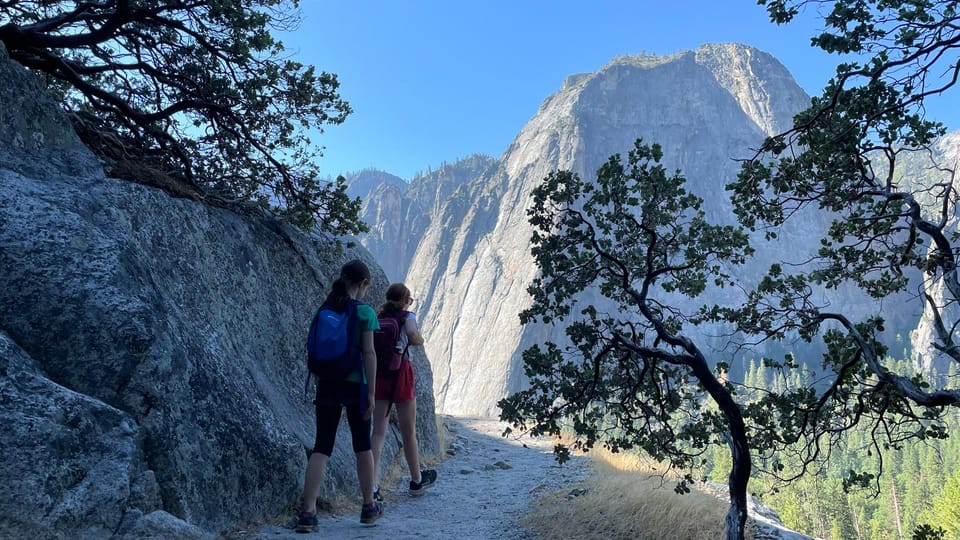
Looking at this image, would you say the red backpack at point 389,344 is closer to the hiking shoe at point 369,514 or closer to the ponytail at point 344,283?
the ponytail at point 344,283

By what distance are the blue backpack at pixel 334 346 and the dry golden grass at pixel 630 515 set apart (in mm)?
3346

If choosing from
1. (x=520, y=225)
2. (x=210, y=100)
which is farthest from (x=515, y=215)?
(x=210, y=100)

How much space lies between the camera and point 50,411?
385 centimetres

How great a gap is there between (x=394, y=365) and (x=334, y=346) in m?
1.52

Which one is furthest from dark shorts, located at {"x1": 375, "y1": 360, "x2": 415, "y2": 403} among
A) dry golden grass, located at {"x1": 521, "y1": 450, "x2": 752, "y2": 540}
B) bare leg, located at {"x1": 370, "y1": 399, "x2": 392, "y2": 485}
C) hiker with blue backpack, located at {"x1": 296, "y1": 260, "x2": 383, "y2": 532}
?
dry golden grass, located at {"x1": 521, "y1": 450, "x2": 752, "y2": 540}

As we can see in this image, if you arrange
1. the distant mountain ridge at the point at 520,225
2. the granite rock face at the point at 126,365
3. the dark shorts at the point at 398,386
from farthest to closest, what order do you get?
the distant mountain ridge at the point at 520,225
the dark shorts at the point at 398,386
the granite rock face at the point at 126,365

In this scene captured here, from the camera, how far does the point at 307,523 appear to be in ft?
19.5

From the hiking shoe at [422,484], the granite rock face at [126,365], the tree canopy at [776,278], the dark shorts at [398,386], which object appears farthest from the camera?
the hiking shoe at [422,484]

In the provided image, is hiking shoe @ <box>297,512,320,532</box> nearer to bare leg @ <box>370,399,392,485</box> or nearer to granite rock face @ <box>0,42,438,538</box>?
granite rock face @ <box>0,42,438,538</box>

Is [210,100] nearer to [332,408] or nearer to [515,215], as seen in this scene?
[332,408]

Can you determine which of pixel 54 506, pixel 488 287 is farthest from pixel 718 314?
pixel 488 287

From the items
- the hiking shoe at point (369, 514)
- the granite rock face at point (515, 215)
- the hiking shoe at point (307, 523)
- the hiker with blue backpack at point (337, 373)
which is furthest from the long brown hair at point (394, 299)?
the granite rock face at point (515, 215)

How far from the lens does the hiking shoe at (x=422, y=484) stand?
28.3 ft

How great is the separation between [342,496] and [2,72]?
629cm
